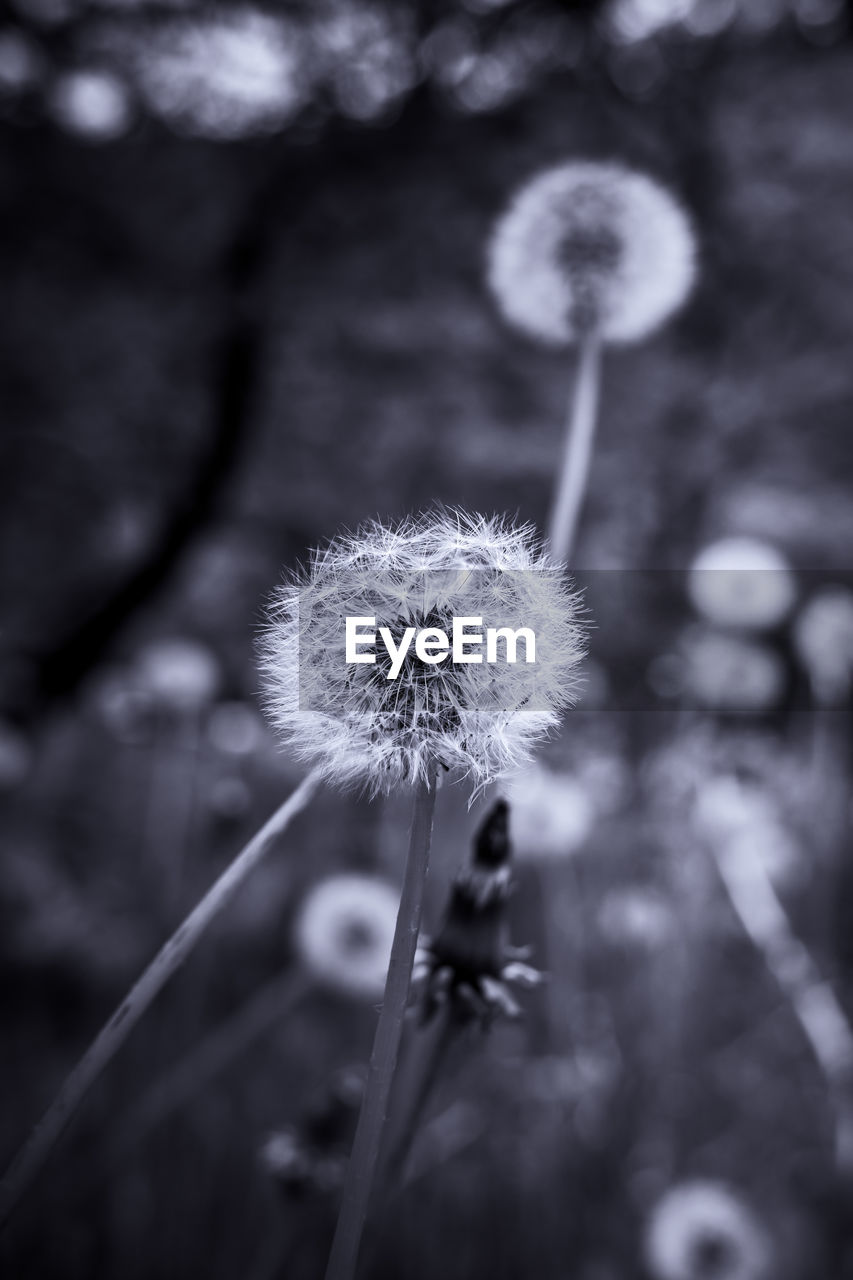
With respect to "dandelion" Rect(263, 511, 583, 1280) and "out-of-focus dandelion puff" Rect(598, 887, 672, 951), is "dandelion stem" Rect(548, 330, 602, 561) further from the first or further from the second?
"out-of-focus dandelion puff" Rect(598, 887, 672, 951)

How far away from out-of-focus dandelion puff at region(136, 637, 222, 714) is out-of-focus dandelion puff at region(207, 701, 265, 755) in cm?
13

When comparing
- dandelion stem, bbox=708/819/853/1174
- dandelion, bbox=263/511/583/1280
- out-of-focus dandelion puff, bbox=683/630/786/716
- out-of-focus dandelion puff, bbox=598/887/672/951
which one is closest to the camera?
dandelion, bbox=263/511/583/1280

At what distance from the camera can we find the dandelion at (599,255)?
58.4 inches

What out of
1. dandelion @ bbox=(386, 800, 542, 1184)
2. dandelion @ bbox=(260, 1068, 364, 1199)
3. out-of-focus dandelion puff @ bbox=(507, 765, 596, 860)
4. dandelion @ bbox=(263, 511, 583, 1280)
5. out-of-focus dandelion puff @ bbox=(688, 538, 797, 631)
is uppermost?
out-of-focus dandelion puff @ bbox=(688, 538, 797, 631)

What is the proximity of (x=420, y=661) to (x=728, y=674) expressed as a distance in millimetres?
2036

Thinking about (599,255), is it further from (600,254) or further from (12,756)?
(12,756)

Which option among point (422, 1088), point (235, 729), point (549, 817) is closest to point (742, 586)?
point (549, 817)

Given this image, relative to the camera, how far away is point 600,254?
1.49m

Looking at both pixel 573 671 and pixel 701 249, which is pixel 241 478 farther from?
pixel 573 671

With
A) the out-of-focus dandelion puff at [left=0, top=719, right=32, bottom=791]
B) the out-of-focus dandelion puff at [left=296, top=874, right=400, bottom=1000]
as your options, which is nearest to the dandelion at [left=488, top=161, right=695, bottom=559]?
the out-of-focus dandelion puff at [left=296, top=874, right=400, bottom=1000]

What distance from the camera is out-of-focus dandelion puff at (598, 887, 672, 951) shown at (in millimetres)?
1860

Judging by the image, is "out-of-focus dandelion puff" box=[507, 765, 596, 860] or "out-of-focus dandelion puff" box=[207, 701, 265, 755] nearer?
"out-of-focus dandelion puff" box=[507, 765, 596, 860]

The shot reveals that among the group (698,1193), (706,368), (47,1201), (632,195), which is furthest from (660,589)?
(47,1201)

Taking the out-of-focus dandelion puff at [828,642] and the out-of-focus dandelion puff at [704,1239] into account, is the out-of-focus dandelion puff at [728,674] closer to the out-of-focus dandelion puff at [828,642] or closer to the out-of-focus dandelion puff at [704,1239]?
the out-of-focus dandelion puff at [828,642]
